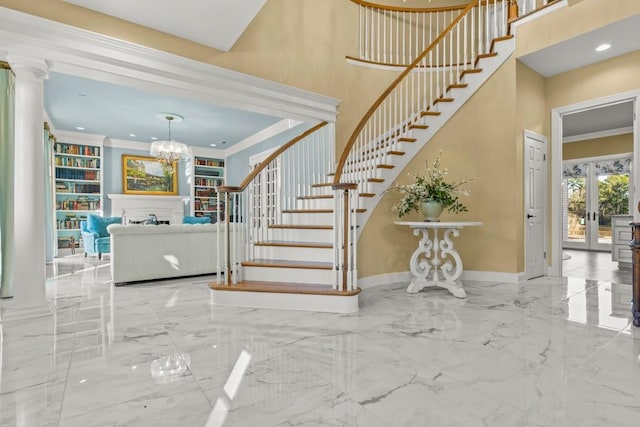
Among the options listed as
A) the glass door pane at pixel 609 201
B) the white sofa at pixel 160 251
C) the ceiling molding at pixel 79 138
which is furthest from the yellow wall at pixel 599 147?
the ceiling molding at pixel 79 138

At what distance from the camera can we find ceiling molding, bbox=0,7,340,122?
289 cm

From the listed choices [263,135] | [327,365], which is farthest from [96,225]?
[327,365]

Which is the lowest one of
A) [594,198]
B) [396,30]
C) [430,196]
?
[430,196]

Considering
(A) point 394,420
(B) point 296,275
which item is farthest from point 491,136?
(A) point 394,420

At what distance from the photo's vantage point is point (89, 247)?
21.3ft

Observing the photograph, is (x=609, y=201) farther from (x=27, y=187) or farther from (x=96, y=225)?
(x=96, y=225)

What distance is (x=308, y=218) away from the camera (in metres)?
4.39

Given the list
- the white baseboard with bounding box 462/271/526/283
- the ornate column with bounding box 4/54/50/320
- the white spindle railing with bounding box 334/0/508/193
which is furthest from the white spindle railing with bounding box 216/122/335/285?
the white baseboard with bounding box 462/271/526/283

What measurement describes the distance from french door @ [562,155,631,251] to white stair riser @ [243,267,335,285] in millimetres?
8223

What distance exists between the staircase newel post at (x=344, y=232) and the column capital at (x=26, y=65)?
277cm

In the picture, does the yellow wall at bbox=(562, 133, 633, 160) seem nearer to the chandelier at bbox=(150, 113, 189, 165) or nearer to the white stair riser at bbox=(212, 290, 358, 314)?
the white stair riser at bbox=(212, 290, 358, 314)

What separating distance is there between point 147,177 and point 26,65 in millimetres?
6230

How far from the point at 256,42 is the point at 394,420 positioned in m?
4.28

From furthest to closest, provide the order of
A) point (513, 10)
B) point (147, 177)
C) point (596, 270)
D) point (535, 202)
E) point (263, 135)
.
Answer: point (147, 177) → point (263, 135) → point (596, 270) → point (535, 202) → point (513, 10)
